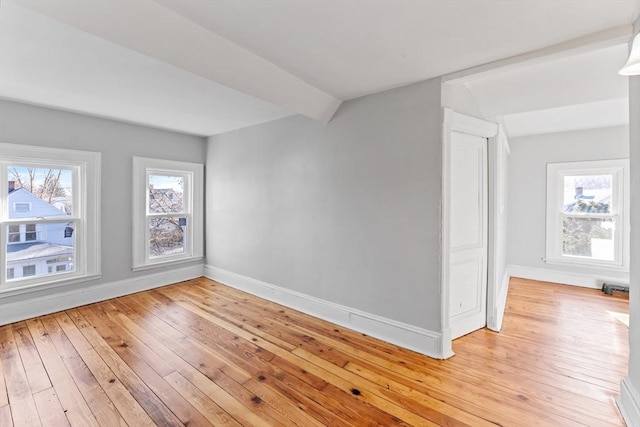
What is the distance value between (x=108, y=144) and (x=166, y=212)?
1.21 meters

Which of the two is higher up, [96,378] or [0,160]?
[0,160]

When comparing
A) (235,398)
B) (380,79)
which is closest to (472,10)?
(380,79)

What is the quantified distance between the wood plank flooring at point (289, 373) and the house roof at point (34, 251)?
722 millimetres

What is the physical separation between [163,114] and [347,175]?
2473 millimetres

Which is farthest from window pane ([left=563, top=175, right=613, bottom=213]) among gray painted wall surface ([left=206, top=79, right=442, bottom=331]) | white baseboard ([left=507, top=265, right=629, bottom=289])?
gray painted wall surface ([left=206, top=79, right=442, bottom=331])

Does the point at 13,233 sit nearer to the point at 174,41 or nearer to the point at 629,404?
the point at 174,41

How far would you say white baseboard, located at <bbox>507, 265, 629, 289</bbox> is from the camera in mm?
4066

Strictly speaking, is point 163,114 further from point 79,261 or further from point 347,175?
point 347,175

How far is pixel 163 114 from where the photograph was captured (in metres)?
3.44

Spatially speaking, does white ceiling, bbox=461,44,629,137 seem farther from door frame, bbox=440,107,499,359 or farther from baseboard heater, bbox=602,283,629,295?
baseboard heater, bbox=602,283,629,295

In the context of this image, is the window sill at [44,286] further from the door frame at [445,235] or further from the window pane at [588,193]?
the window pane at [588,193]

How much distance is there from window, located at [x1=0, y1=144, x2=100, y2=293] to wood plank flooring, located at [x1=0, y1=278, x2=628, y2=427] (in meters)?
0.55

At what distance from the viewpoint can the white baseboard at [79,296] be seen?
299 centimetres

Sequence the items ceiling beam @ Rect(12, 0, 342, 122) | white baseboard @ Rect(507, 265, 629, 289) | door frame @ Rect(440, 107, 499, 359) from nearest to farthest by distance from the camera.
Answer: ceiling beam @ Rect(12, 0, 342, 122), door frame @ Rect(440, 107, 499, 359), white baseboard @ Rect(507, 265, 629, 289)
